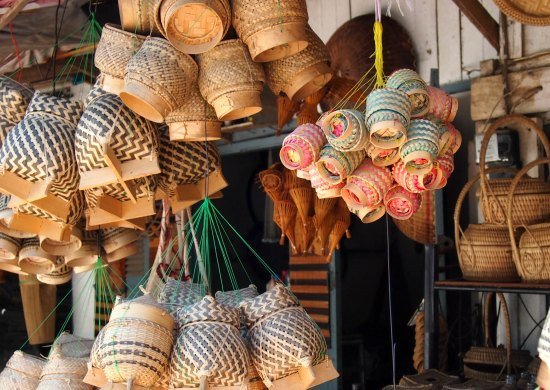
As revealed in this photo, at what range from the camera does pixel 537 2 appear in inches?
93.0

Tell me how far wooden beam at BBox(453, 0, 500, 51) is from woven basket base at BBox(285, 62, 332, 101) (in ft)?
4.06

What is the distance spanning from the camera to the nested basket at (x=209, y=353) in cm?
175

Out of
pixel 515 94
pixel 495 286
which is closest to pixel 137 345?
pixel 495 286

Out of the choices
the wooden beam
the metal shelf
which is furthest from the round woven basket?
the wooden beam

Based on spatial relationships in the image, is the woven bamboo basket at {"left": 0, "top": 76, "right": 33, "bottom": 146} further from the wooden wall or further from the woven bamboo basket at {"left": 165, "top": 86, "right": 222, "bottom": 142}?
the wooden wall

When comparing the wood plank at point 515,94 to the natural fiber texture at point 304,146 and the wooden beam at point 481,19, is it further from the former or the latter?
the natural fiber texture at point 304,146

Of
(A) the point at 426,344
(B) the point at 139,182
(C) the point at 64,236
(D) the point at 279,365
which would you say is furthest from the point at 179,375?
(A) the point at 426,344

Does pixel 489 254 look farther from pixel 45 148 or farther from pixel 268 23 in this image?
pixel 45 148

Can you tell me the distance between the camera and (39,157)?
6.72 ft

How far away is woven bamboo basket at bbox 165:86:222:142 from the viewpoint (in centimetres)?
204

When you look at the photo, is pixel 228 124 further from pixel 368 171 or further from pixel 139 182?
pixel 368 171

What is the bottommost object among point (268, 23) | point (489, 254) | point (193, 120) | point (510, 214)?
point (489, 254)

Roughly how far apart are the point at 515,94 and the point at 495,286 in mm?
962

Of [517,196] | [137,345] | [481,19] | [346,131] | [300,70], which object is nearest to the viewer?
[346,131]
